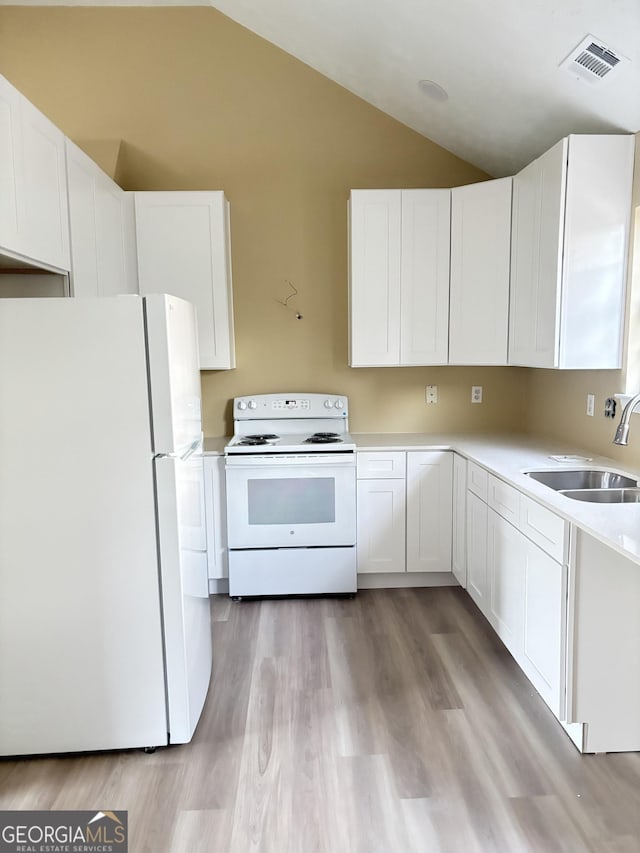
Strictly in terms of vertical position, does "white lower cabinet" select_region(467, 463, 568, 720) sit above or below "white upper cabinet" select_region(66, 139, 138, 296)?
below

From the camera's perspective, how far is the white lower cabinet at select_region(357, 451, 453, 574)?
3129 millimetres

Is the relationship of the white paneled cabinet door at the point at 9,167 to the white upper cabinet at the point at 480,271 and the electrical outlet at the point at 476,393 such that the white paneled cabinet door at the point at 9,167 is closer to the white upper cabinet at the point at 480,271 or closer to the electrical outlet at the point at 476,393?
the white upper cabinet at the point at 480,271

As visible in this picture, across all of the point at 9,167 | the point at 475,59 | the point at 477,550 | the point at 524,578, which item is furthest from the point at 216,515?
the point at 475,59

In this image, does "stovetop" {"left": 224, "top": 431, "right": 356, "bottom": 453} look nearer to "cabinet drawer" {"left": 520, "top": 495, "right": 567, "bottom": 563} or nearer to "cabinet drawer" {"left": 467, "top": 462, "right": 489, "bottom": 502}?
"cabinet drawer" {"left": 467, "top": 462, "right": 489, "bottom": 502}

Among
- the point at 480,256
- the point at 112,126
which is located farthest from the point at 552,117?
the point at 112,126

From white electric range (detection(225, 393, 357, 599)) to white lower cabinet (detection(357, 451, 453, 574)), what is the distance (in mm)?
104

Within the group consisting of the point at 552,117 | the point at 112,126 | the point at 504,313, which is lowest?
the point at 504,313

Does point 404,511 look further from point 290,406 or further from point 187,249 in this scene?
point 187,249

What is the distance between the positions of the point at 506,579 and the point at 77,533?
1.73 meters

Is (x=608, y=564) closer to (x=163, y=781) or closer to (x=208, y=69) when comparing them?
(x=163, y=781)

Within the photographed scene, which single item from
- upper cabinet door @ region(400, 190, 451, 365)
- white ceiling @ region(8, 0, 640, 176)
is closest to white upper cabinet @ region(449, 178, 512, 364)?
upper cabinet door @ region(400, 190, 451, 365)

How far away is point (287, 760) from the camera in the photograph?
1915 millimetres

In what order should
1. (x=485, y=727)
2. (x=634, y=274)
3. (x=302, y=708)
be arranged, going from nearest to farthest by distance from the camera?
(x=485, y=727) → (x=302, y=708) → (x=634, y=274)

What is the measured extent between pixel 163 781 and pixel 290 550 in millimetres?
1405
